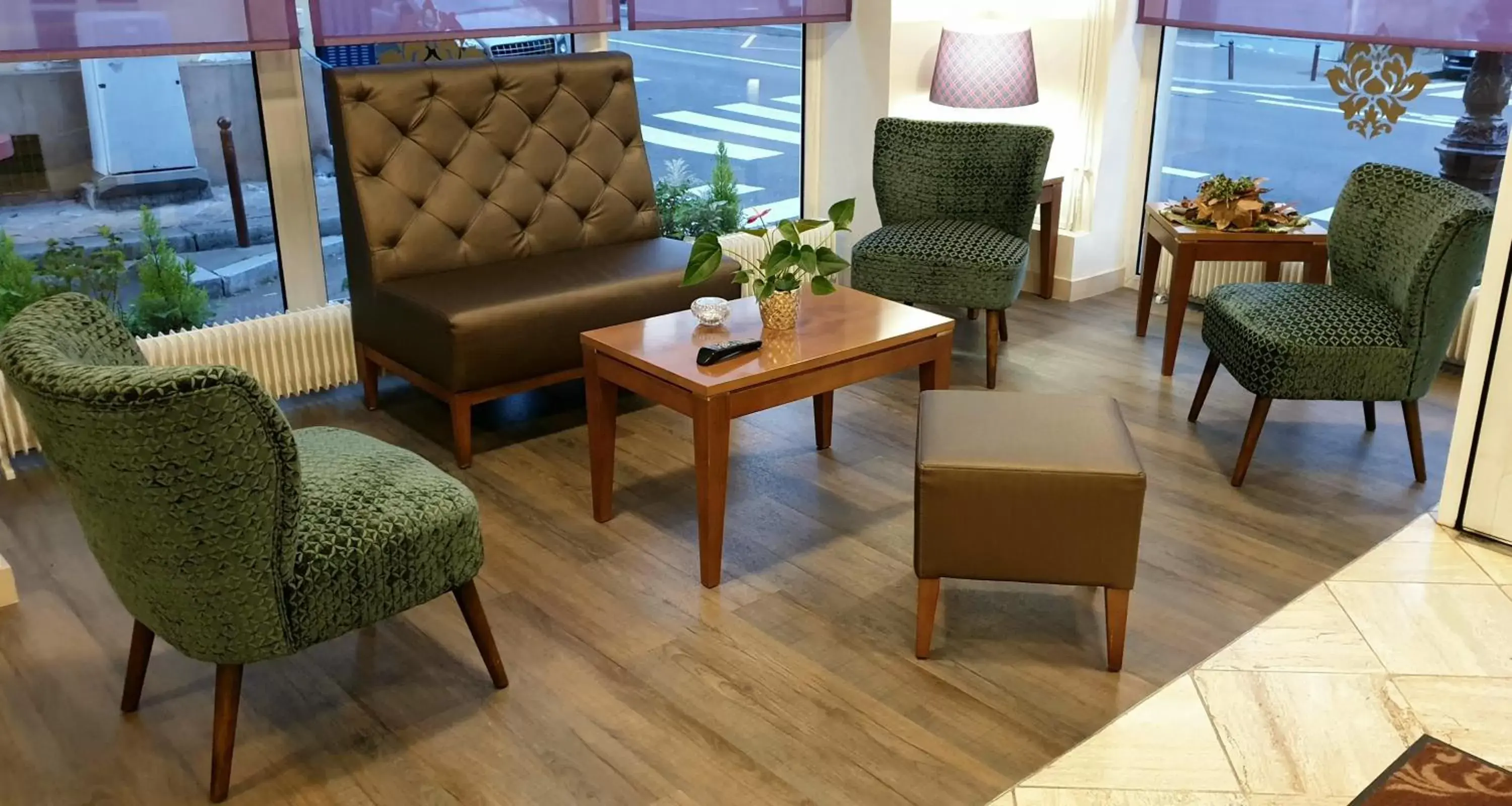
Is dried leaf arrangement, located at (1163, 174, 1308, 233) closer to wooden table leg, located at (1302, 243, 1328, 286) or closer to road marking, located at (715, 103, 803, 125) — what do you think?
wooden table leg, located at (1302, 243, 1328, 286)

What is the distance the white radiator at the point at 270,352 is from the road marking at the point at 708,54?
1.49 metres

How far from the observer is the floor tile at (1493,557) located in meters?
3.19

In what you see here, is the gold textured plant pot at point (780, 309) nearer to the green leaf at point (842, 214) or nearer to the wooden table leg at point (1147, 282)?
the green leaf at point (842, 214)

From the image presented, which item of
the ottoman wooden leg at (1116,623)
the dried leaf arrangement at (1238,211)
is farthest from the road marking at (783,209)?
the ottoman wooden leg at (1116,623)

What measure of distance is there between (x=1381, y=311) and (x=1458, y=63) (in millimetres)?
1456

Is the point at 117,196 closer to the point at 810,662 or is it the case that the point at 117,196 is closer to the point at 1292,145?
the point at 810,662

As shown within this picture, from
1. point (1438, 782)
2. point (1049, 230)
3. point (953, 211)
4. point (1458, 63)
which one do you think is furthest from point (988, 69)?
point (1438, 782)

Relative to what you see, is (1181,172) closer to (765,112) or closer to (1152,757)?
(765,112)

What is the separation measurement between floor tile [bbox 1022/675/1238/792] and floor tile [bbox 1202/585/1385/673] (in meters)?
0.22

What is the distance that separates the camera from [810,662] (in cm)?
285

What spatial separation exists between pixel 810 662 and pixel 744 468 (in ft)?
3.49

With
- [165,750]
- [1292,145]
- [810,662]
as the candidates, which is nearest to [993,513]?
[810,662]

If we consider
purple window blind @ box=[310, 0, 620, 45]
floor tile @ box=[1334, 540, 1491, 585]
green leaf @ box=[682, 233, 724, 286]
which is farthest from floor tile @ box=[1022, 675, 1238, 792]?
purple window blind @ box=[310, 0, 620, 45]

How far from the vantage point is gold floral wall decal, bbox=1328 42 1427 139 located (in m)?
4.72
